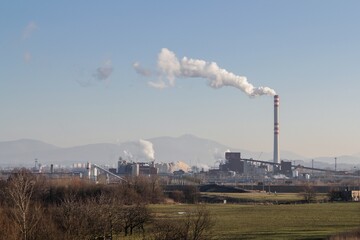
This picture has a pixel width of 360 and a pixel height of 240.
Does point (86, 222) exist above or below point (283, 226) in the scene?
above

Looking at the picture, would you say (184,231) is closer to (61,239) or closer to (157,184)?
(61,239)

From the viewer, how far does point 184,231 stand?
26953mm

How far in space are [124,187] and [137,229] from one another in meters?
41.6

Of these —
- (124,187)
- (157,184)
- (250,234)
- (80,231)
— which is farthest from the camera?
(157,184)

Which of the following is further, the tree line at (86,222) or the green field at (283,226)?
the green field at (283,226)

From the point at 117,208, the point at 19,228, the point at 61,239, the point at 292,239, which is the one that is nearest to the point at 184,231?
the point at 61,239

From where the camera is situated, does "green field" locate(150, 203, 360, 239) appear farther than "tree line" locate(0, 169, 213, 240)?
Yes

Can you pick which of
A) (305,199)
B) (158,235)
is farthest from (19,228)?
(305,199)

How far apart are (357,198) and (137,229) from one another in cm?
5446

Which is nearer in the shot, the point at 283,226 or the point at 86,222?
the point at 86,222

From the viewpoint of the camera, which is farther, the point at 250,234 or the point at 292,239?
the point at 250,234

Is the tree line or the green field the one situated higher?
the tree line

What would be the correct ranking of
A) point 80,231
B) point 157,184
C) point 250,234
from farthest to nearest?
point 157,184 < point 250,234 < point 80,231

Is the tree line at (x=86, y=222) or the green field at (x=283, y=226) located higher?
the tree line at (x=86, y=222)
